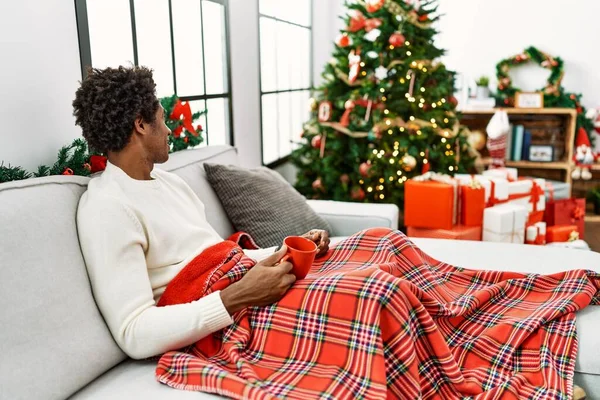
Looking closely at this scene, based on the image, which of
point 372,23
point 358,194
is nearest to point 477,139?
point 358,194

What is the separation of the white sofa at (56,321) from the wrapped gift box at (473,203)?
1.47 metres

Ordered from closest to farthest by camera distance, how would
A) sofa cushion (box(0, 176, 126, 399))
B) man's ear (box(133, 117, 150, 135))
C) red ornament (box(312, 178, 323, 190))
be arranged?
1. sofa cushion (box(0, 176, 126, 399))
2. man's ear (box(133, 117, 150, 135))
3. red ornament (box(312, 178, 323, 190))

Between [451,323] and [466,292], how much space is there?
19 cm

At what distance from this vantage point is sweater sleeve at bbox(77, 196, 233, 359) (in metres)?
1.24

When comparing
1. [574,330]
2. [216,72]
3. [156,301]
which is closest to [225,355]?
[156,301]

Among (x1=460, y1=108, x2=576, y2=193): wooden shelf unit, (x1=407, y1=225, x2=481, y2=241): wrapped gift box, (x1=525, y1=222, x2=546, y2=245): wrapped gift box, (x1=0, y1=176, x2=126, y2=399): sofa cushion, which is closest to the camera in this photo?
(x1=0, y1=176, x2=126, y2=399): sofa cushion

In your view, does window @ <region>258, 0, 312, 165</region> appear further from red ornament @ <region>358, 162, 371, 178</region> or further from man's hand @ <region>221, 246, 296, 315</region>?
man's hand @ <region>221, 246, 296, 315</region>

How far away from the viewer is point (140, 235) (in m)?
1.33

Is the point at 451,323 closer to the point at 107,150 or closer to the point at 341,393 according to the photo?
the point at 341,393

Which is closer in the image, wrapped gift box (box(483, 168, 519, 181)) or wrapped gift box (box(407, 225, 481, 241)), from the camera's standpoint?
wrapped gift box (box(407, 225, 481, 241))

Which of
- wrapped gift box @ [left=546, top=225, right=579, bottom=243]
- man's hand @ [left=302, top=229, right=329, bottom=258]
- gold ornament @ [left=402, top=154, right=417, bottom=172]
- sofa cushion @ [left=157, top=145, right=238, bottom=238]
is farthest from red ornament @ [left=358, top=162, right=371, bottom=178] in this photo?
man's hand @ [left=302, top=229, right=329, bottom=258]

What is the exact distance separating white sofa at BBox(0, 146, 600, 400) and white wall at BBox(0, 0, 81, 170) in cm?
26

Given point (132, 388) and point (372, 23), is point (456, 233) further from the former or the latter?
point (132, 388)

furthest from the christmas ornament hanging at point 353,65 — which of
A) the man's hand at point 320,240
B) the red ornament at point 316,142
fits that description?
the man's hand at point 320,240
